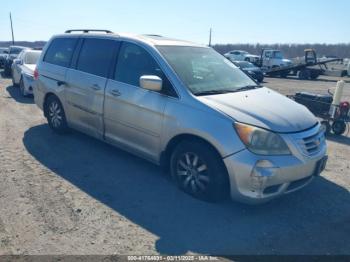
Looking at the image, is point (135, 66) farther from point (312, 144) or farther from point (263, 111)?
point (312, 144)

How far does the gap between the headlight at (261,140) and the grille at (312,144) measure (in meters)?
0.27

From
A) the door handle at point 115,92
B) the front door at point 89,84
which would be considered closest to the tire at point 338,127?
the door handle at point 115,92

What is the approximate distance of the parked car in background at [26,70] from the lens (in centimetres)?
998

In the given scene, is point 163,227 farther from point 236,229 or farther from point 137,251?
point 236,229

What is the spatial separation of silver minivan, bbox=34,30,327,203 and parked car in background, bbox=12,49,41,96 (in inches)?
197

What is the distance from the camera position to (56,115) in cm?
616

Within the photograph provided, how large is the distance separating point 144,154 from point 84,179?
2.85 ft

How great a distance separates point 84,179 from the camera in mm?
4477

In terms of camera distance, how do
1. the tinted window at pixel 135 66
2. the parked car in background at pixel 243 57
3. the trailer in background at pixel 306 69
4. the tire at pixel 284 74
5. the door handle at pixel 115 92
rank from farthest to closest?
1. the parked car in background at pixel 243 57
2. the tire at pixel 284 74
3. the trailer in background at pixel 306 69
4. the door handle at pixel 115 92
5. the tinted window at pixel 135 66

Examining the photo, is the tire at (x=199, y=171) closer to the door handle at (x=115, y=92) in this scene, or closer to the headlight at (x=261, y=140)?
the headlight at (x=261, y=140)

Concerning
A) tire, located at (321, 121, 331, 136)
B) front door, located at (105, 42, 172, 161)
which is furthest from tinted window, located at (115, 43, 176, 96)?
tire, located at (321, 121, 331, 136)

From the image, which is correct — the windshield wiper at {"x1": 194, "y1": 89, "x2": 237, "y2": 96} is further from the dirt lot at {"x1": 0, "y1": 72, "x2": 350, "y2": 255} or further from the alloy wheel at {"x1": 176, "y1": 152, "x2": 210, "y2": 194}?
the dirt lot at {"x1": 0, "y1": 72, "x2": 350, "y2": 255}

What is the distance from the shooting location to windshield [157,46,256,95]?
4.16 metres

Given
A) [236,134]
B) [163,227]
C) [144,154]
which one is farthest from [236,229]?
[144,154]
